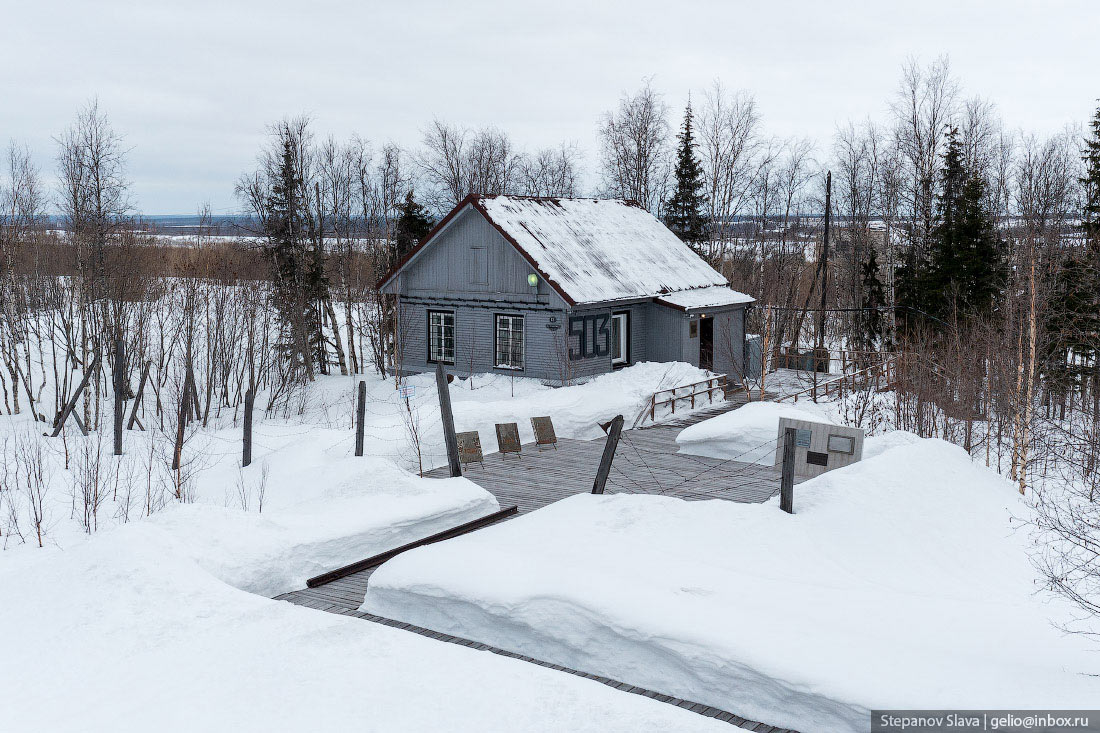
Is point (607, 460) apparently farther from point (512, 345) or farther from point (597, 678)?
point (512, 345)

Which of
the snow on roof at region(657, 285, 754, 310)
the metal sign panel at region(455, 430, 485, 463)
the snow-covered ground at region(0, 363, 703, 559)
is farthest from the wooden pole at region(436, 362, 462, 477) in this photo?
the snow on roof at region(657, 285, 754, 310)

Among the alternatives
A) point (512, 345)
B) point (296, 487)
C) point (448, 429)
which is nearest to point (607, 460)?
point (448, 429)

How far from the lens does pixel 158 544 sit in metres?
10.4

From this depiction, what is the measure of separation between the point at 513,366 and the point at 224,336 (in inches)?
445

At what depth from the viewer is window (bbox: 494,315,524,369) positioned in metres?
28.6

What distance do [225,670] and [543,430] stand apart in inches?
469

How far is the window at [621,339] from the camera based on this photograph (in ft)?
96.8

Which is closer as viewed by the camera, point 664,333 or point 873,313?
point 664,333

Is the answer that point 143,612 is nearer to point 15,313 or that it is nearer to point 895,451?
point 895,451

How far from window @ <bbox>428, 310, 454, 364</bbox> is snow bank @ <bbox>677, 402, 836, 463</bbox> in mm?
12731

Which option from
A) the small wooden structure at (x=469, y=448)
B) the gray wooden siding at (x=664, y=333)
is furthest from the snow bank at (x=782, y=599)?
the gray wooden siding at (x=664, y=333)

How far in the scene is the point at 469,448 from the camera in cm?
1770

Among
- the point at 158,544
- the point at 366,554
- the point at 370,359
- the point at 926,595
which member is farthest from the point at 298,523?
the point at 370,359

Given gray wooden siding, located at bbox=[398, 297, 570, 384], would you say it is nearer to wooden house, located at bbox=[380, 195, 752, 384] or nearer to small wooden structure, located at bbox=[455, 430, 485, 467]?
wooden house, located at bbox=[380, 195, 752, 384]
